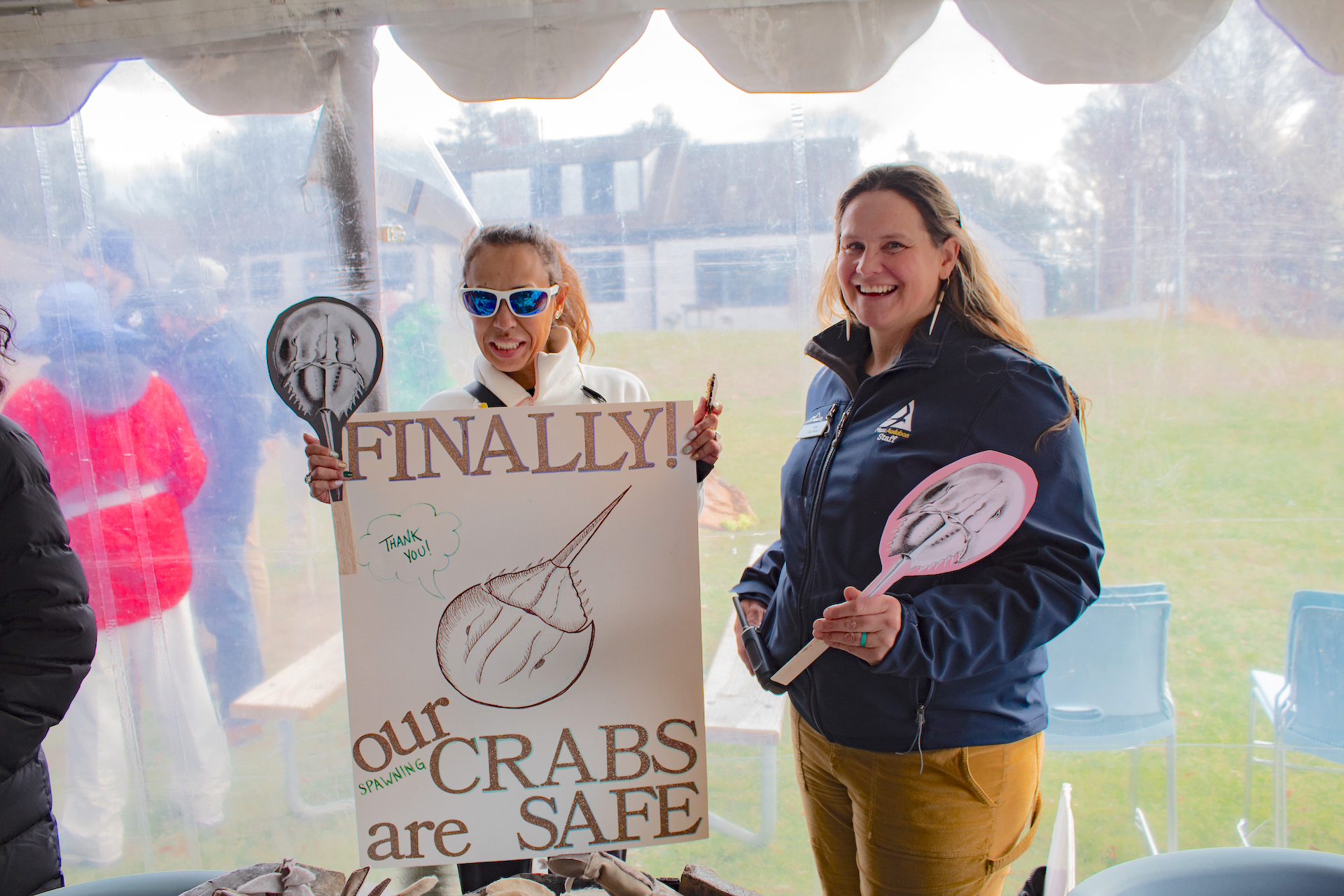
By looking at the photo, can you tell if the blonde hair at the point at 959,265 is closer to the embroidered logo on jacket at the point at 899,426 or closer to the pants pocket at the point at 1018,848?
the embroidered logo on jacket at the point at 899,426

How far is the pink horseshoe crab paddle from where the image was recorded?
3.47 feet

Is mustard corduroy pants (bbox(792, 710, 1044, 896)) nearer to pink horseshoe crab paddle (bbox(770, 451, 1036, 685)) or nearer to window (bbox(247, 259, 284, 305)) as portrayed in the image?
pink horseshoe crab paddle (bbox(770, 451, 1036, 685))

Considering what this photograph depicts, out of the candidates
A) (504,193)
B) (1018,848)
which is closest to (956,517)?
(1018,848)

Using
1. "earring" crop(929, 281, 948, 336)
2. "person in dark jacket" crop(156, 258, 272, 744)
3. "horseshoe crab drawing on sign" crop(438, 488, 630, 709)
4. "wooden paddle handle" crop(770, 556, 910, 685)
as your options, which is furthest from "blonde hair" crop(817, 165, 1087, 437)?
"person in dark jacket" crop(156, 258, 272, 744)

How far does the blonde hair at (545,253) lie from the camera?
4.68ft

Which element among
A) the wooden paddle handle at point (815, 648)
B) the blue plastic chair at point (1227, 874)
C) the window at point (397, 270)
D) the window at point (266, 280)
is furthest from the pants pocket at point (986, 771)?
the window at point (266, 280)

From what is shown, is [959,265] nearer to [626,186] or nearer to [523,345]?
[523,345]

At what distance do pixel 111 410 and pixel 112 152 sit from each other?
723 mm

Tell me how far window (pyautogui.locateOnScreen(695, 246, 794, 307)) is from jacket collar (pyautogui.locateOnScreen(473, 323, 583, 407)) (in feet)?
2.63

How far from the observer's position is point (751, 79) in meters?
1.95

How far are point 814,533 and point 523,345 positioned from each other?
621 mm

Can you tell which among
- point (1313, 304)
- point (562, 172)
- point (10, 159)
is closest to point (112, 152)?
point (10, 159)

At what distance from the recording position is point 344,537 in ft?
4.23

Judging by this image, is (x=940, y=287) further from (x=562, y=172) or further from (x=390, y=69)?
(x=390, y=69)
